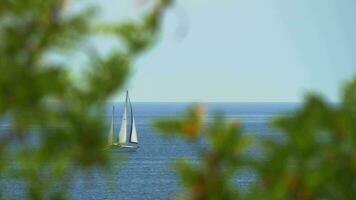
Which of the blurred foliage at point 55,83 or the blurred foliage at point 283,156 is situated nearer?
the blurred foliage at point 283,156

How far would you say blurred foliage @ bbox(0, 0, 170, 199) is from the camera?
2217 mm

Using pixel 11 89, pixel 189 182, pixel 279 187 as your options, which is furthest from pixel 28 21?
pixel 279 187

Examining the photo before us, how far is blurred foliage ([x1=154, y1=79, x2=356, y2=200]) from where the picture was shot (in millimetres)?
2039

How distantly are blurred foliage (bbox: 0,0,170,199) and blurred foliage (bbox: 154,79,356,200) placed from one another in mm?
263

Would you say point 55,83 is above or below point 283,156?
above

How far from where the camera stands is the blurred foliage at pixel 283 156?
2.04 m

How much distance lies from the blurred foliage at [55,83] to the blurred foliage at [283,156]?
26 centimetres

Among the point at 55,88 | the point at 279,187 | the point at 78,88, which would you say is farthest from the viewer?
the point at 78,88

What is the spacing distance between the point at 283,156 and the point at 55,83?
53cm

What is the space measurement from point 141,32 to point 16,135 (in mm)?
383

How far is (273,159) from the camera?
2088 millimetres

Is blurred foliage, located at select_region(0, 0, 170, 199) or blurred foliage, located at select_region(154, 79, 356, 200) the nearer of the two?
blurred foliage, located at select_region(154, 79, 356, 200)

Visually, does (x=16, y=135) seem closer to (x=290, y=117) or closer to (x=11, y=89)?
(x=11, y=89)

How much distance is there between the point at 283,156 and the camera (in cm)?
206
